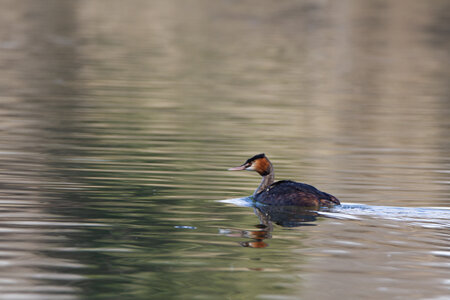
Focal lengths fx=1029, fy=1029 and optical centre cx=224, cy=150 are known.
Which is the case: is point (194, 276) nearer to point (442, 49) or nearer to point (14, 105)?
point (14, 105)

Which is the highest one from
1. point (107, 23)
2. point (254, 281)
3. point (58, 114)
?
point (107, 23)

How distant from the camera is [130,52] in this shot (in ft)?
156

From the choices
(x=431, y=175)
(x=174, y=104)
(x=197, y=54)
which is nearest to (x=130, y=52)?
(x=197, y=54)

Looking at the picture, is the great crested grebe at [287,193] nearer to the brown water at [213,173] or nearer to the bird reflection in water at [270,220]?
the bird reflection in water at [270,220]

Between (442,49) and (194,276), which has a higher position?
(442,49)

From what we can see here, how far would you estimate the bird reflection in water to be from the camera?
12445mm

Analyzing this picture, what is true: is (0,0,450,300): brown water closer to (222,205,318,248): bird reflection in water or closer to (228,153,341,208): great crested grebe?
(222,205,318,248): bird reflection in water

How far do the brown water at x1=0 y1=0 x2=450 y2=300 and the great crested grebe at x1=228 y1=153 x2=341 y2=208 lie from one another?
30 cm

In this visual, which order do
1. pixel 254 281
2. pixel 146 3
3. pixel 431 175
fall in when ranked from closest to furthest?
pixel 254 281, pixel 431 175, pixel 146 3

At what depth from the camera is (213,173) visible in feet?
57.5

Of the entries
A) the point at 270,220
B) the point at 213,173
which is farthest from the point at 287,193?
the point at 213,173

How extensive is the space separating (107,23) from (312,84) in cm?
3787

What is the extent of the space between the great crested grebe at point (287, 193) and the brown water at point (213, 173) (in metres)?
0.30

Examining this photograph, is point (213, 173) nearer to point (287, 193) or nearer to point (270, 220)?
point (287, 193)
